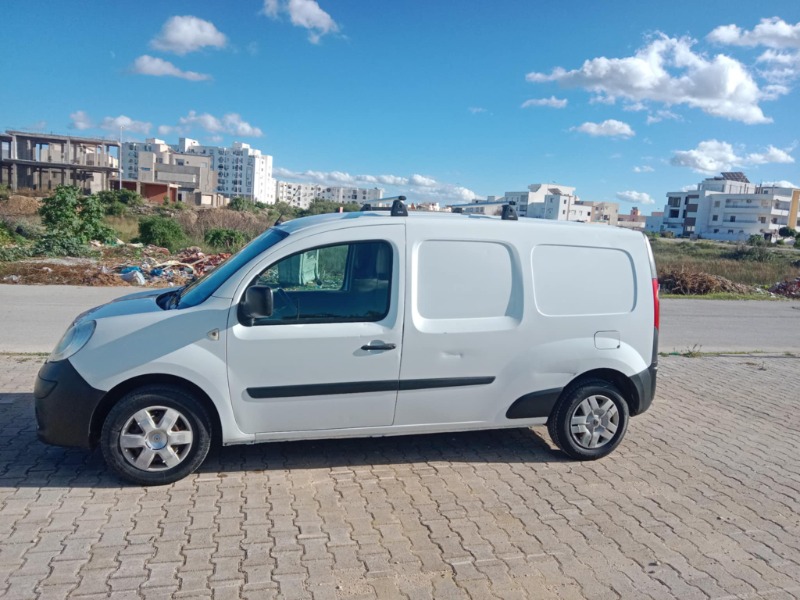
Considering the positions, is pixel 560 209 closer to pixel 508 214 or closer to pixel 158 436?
pixel 508 214

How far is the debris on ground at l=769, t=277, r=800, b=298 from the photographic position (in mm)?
22422

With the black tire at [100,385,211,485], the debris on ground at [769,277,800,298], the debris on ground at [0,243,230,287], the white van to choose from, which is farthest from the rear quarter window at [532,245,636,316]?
the debris on ground at [769,277,800,298]

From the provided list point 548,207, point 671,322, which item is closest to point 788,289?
point 671,322

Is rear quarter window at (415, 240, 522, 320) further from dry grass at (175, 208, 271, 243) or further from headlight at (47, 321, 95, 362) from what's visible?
dry grass at (175, 208, 271, 243)

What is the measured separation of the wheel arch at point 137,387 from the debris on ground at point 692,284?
757 inches

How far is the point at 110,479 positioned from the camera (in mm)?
4543

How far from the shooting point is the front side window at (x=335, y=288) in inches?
181

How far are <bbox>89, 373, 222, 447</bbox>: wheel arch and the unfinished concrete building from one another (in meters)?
89.6

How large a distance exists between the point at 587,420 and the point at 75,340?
3934 millimetres

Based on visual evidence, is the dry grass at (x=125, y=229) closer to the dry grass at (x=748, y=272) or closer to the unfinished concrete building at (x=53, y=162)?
the dry grass at (x=748, y=272)

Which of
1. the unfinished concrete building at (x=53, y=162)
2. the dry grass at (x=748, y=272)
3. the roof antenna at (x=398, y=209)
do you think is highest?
the unfinished concrete building at (x=53, y=162)

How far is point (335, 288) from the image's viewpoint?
16.3 feet

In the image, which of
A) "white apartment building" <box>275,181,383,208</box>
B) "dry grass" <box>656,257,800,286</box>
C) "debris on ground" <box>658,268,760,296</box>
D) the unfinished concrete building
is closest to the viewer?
"debris on ground" <box>658,268,760,296</box>

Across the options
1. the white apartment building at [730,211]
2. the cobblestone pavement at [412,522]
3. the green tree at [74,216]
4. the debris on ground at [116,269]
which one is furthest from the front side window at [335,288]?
the white apartment building at [730,211]
